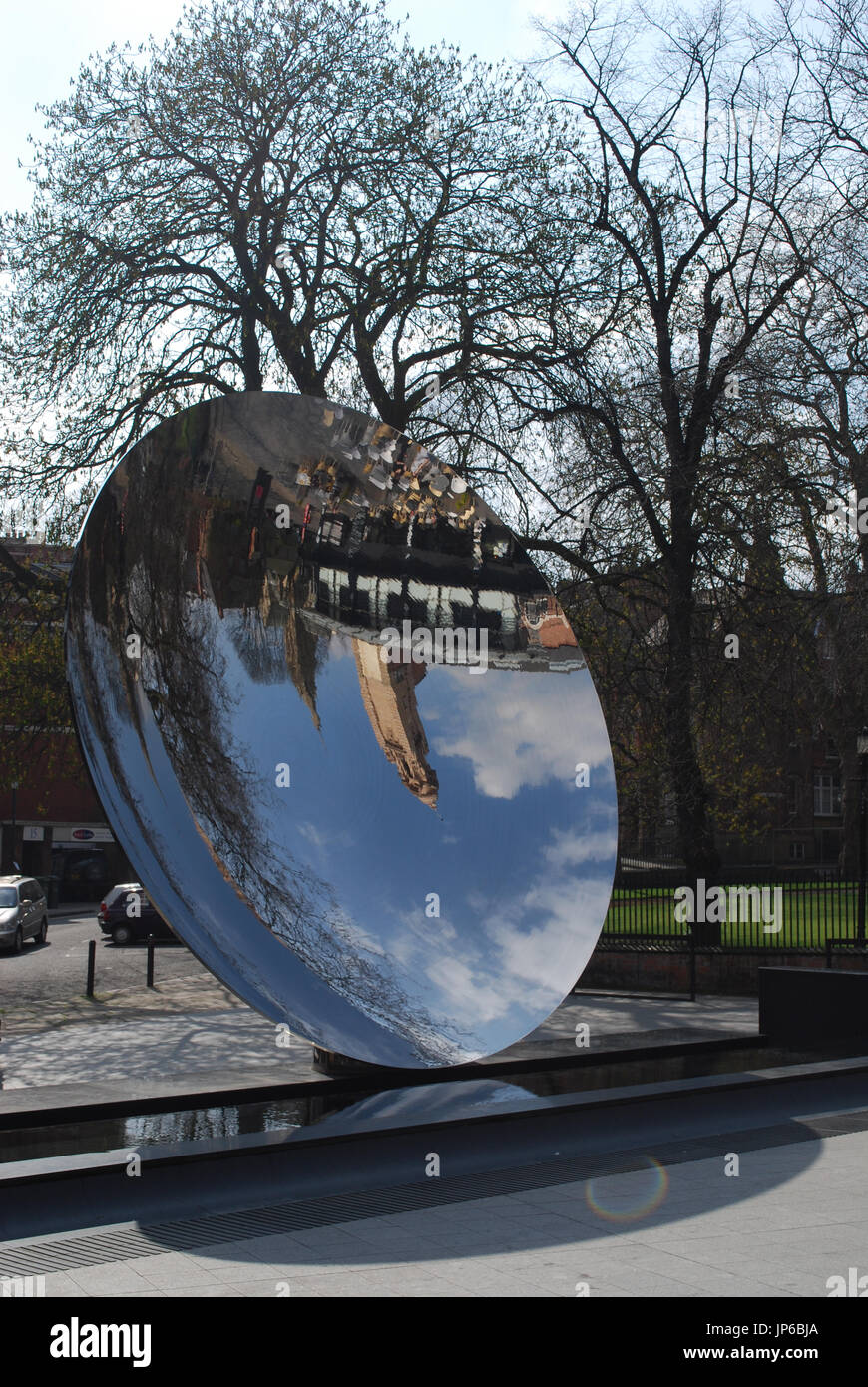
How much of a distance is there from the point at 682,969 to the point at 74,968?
11.6 meters

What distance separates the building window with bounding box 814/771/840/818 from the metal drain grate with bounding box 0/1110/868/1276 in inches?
2481

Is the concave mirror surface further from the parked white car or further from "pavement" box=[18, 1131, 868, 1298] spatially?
the parked white car

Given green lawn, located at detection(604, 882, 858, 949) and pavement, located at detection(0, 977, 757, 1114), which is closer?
pavement, located at detection(0, 977, 757, 1114)

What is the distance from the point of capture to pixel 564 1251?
19.9 ft

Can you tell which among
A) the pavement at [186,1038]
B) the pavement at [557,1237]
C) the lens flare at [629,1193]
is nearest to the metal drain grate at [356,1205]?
the pavement at [557,1237]

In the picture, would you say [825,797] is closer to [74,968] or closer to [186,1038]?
[74,968]

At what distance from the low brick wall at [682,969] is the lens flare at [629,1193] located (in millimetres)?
11674

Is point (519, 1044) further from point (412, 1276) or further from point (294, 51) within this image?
point (294, 51)

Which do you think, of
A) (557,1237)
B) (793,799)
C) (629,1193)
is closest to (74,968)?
(629,1193)

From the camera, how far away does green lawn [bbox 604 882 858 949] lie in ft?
Answer: 71.5

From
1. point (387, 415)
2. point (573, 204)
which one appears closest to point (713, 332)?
point (573, 204)

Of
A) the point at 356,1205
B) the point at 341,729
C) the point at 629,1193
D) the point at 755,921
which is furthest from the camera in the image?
the point at 755,921

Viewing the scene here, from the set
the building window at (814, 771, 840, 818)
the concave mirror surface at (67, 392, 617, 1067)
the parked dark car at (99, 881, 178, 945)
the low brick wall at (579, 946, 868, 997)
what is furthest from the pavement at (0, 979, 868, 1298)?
the building window at (814, 771, 840, 818)

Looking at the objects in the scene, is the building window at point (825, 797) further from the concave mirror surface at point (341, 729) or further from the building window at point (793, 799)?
the concave mirror surface at point (341, 729)
